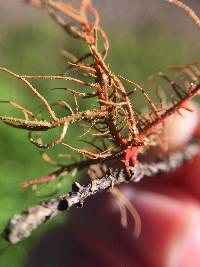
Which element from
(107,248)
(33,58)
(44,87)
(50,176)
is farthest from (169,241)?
(33,58)

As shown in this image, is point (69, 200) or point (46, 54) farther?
point (46, 54)

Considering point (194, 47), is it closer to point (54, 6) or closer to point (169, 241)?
point (169, 241)

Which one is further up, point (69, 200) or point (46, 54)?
point (46, 54)

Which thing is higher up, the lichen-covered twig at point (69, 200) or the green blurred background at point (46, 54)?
the green blurred background at point (46, 54)

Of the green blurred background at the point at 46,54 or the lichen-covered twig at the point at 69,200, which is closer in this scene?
the lichen-covered twig at the point at 69,200
